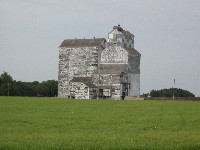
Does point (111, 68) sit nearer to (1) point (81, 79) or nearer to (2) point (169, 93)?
(1) point (81, 79)

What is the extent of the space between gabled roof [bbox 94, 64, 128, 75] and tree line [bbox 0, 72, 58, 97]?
21.5 m

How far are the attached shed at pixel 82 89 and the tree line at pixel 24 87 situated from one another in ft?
60.8

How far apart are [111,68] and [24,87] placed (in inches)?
1174

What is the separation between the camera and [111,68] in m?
82.8

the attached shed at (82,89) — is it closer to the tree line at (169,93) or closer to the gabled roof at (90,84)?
the gabled roof at (90,84)

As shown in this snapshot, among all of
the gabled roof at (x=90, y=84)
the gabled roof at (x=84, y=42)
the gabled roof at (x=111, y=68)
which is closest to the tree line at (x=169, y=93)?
the gabled roof at (x=84, y=42)

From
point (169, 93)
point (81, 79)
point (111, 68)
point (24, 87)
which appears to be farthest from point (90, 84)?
point (169, 93)

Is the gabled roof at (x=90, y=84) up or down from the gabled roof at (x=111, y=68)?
down

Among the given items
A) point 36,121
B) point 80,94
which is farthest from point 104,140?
→ point 80,94

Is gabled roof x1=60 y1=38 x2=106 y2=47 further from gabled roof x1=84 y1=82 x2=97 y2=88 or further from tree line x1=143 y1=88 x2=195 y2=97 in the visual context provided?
tree line x1=143 y1=88 x2=195 y2=97

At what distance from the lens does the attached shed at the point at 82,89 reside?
79188 millimetres

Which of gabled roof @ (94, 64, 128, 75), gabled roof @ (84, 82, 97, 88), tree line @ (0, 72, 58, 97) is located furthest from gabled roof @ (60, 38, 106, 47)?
tree line @ (0, 72, 58, 97)

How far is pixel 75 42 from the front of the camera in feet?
286

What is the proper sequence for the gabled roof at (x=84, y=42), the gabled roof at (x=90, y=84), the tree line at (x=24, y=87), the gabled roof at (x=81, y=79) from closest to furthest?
the gabled roof at (x=90, y=84)
the gabled roof at (x=81, y=79)
the gabled roof at (x=84, y=42)
the tree line at (x=24, y=87)
